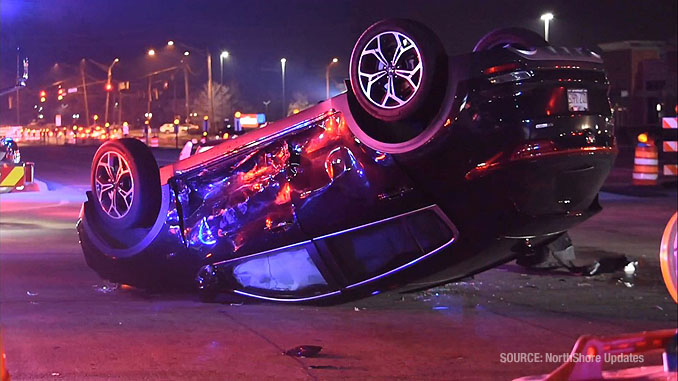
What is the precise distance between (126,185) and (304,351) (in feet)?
8.25

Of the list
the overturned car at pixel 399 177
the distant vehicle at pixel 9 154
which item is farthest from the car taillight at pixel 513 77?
the distant vehicle at pixel 9 154

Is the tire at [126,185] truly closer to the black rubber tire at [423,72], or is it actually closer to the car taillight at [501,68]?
the black rubber tire at [423,72]

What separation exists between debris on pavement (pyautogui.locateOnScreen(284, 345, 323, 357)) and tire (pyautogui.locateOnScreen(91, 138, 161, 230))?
6.74 ft

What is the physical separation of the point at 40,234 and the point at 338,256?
777cm

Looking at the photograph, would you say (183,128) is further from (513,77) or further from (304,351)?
(513,77)

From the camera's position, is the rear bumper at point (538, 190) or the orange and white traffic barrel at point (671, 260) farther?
the rear bumper at point (538, 190)

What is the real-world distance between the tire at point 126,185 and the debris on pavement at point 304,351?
6.74 ft

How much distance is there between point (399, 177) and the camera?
591 centimetres

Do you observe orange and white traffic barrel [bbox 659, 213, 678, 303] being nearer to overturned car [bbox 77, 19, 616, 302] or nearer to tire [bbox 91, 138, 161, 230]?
overturned car [bbox 77, 19, 616, 302]

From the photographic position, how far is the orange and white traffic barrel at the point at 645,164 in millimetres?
20000

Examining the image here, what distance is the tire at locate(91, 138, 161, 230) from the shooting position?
714cm

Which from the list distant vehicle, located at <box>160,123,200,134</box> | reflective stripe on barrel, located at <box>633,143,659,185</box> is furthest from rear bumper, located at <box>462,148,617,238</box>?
distant vehicle, located at <box>160,123,200,134</box>

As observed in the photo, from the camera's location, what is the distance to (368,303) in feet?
24.4

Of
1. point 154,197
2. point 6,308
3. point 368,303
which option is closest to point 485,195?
point 368,303
